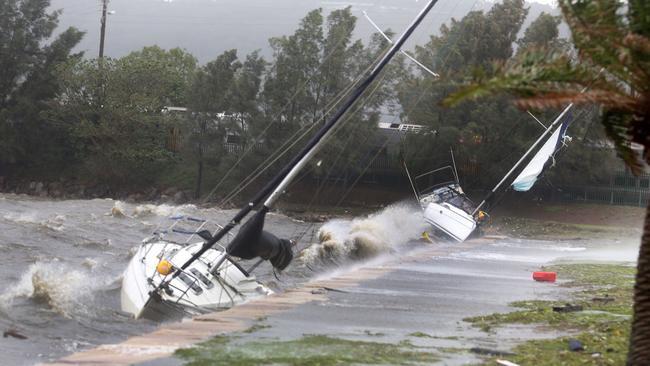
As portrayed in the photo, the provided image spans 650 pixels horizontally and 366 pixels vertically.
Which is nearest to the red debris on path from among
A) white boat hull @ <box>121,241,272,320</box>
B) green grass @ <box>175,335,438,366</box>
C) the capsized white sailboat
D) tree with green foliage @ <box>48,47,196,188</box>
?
white boat hull @ <box>121,241,272,320</box>

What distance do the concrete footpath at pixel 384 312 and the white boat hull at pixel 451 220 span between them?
11731 mm

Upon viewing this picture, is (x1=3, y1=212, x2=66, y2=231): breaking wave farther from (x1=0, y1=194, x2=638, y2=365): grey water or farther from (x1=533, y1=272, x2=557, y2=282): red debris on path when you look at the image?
(x1=533, y1=272, x2=557, y2=282): red debris on path

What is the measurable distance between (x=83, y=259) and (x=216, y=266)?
1030 cm

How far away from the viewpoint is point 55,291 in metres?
21.4

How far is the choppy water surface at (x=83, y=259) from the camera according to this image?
18.2m

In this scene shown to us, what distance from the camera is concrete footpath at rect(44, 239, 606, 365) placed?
12.9 meters

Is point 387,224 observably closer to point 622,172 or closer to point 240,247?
point 622,172

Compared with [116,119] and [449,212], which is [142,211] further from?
[116,119]

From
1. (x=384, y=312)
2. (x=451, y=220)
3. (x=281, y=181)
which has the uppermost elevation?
(x=281, y=181)

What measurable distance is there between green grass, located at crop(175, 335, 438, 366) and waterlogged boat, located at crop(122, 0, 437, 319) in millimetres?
6146

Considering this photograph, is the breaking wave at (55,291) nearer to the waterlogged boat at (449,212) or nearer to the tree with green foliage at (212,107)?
the waterlogged boat at (449,212)

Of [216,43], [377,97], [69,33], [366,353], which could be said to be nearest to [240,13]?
[216,43]

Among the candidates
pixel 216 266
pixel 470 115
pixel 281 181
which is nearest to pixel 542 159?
pixel 470 115

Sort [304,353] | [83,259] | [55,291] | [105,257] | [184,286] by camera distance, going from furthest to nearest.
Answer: [105,257] → [83,259] → [55,291] → [184,286] → [304,353]
